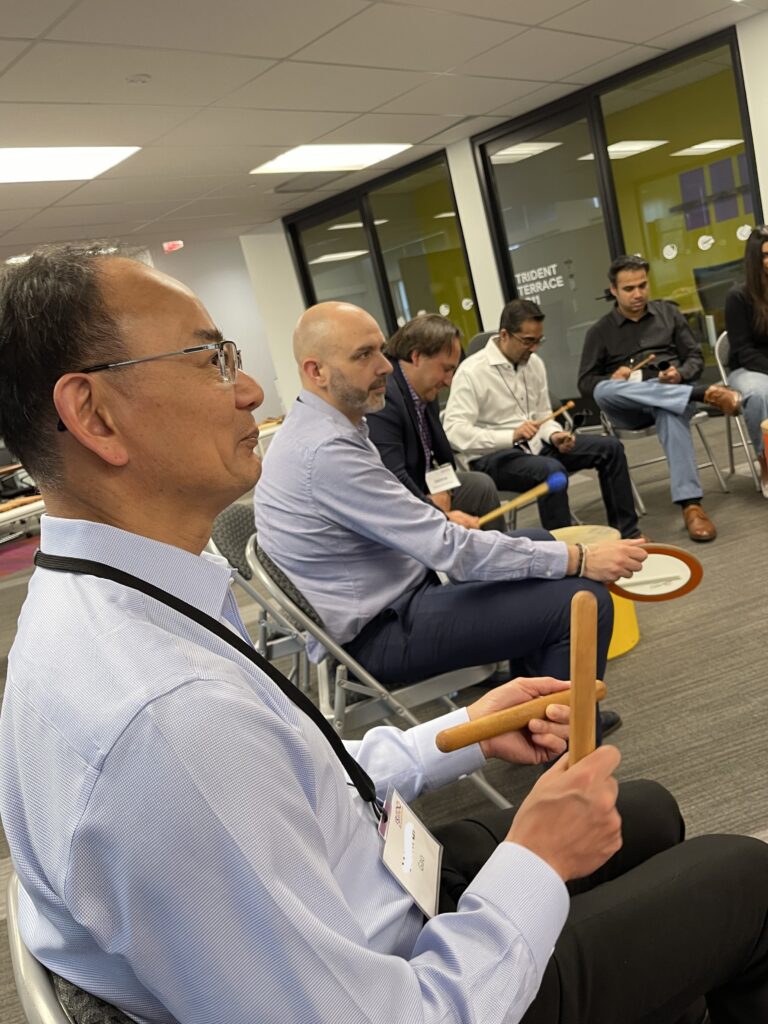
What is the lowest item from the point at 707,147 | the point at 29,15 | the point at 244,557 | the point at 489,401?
the point at 244,557

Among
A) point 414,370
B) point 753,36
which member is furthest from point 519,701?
point 753,36

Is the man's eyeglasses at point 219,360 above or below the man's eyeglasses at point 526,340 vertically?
above

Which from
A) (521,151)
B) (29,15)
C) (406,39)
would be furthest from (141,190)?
(521,151)

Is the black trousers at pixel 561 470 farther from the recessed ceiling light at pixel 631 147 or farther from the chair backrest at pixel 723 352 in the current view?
the recessed ceiling light at pixel 631 147

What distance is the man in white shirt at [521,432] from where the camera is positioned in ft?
12.7

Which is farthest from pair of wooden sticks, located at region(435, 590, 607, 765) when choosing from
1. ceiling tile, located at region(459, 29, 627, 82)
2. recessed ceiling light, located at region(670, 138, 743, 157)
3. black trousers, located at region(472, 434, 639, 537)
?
recessed ceiling light, located at region(670, 138, 743, 157)

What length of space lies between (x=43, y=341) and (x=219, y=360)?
19cm

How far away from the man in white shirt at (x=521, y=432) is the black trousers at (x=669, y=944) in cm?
298

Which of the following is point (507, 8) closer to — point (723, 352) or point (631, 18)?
point (631, 18)

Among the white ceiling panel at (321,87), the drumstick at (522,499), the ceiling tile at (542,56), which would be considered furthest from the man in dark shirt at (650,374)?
the white ceiling panel at (321,87)

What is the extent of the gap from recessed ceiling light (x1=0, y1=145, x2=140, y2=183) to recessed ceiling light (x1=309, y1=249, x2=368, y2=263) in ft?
13.3

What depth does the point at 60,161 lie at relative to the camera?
5059 millimetres

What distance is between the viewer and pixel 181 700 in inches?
23.4

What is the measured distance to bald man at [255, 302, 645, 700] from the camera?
183 cm
